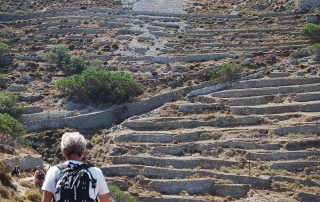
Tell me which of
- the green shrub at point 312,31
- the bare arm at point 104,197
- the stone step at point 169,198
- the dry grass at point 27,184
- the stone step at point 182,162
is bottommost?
the stone step at point 169,198

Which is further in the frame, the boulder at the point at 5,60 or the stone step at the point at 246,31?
the stone step at the point at 246,31

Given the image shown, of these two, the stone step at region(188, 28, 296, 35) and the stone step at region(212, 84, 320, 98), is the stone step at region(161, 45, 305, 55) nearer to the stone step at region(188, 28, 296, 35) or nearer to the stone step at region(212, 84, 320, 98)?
the stone step at region(188, 28, 296, 35)

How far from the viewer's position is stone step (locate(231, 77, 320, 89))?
5947 centimetres

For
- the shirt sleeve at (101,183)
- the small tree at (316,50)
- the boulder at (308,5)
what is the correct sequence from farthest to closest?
the boulder at (308,5) < the small tree at (316,50) < the shirt sleeve at (101,183)

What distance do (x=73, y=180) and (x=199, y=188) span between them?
35.2 metres

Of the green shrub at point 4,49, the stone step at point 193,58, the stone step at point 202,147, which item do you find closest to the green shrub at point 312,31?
the stone step at point 193,58

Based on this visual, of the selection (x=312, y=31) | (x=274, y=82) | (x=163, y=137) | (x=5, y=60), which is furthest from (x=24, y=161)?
(x=312, y=31)

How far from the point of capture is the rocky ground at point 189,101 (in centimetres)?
4641

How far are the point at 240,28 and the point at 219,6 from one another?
14.2m

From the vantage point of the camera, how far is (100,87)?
197 ft

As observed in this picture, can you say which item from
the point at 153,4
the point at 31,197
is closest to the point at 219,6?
the point at 153,4

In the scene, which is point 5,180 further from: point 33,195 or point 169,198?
point 169,198

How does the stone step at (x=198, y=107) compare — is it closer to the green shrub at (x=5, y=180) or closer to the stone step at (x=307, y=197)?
the stone step at (x=307, y=197)

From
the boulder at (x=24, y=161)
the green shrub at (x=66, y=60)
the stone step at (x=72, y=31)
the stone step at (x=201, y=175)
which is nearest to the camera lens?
the boulder at (x=24, y=161)
